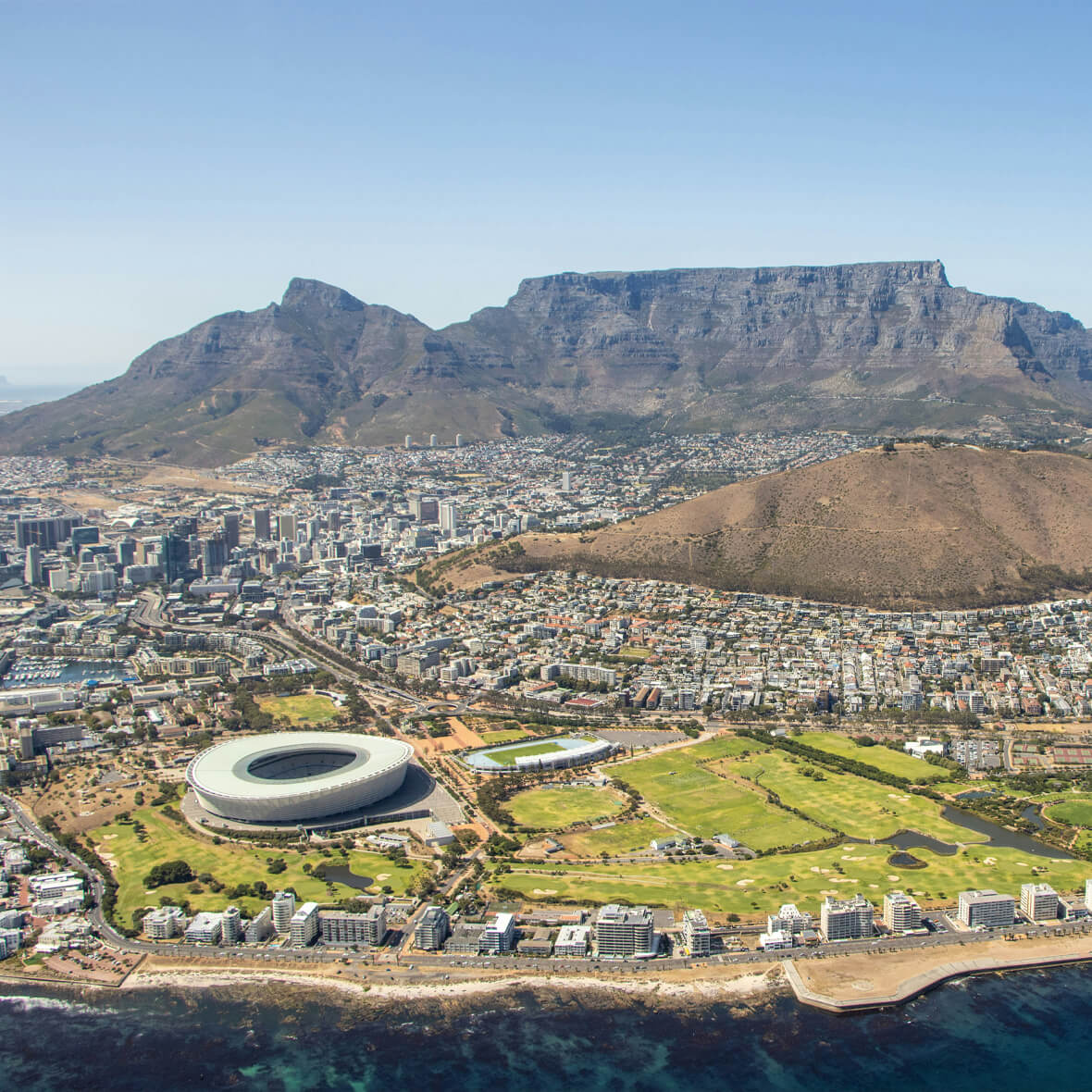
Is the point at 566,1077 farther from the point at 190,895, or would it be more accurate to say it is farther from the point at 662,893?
the point at 190,895

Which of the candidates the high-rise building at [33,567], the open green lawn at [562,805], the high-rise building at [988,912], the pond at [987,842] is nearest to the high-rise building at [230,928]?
the open green lawn at [562,805]

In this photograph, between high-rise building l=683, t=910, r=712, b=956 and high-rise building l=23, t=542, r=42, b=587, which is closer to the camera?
high-rise building l=683, t=910, r=712, b=956

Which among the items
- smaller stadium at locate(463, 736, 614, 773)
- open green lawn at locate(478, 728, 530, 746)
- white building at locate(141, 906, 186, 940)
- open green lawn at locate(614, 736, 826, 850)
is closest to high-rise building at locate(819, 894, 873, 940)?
open green lawn at locate(614, 736, 826, 850)

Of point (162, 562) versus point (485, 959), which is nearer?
point (485, 959)

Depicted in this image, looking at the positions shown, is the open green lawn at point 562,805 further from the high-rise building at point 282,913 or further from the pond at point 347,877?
the high-rise building at point 282,913

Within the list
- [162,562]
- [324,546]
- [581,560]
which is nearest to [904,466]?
[581,560]

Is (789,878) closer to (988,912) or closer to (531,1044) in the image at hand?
(988,912)

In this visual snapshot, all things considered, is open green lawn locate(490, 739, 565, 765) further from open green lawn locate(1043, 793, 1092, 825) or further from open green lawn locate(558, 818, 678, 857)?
open green lawn locate(1043, 793, 1092, 825)
